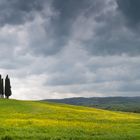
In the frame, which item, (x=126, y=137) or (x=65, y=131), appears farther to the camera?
(x=65, y=131)

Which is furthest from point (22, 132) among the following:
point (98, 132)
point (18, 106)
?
point (18, 106)

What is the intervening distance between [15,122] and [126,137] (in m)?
18.9

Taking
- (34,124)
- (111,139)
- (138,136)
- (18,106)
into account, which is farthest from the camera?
(18,106)

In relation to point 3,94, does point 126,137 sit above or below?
below

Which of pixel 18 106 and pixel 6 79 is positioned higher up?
pixel 6 79

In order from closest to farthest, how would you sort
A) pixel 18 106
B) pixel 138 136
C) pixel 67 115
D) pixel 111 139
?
pixel 111 139
pixel 138 136
pixel 67 115
pixel 18 106

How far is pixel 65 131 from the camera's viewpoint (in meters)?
48.6

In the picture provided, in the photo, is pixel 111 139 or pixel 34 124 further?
pixel 34 124

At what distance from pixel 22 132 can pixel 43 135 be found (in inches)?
133

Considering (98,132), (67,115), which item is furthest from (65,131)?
(67,115)

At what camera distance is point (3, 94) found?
450 feet

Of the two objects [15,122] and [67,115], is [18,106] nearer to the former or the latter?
[67,115]

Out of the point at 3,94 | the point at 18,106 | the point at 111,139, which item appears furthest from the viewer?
the point at 3,94

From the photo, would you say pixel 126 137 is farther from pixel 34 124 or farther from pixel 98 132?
pixel 34 124
